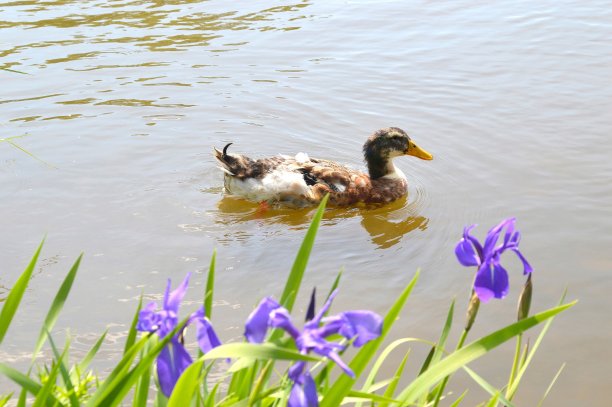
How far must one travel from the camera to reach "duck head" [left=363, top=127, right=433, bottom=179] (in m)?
7.37

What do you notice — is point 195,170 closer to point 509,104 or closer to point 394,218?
point 394,218

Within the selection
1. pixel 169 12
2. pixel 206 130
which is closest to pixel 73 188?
pixel 206 130

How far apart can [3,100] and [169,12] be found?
344cm

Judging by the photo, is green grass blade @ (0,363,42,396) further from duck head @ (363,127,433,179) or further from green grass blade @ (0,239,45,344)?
duck head @ (363,127,433,179)

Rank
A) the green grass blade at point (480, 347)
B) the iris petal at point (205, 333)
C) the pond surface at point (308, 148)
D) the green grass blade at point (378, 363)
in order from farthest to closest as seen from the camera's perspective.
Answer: the pond surface at point (308, 148) → the green grass blade at point (378, 363) → the green grass blade at point (480, 347) → the iris petal at point (205, 333)

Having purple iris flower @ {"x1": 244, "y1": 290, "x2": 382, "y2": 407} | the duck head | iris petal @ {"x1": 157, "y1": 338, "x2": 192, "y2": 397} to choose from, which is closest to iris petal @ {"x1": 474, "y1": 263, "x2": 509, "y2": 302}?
purple iris flower @ {"x1": 244, "y1": 290, "x2": 382, "y2": 407}

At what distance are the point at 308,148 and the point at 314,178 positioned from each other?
92cm

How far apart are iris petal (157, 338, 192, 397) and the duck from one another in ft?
17.1

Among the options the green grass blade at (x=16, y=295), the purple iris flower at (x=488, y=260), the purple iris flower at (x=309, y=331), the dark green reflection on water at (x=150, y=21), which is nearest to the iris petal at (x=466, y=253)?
the purple iris flower at (x=488, y=260)

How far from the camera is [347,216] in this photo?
276 inches

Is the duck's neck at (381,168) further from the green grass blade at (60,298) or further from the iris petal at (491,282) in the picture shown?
the iris petal at (491,282)

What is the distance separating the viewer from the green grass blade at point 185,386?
1.69 metres

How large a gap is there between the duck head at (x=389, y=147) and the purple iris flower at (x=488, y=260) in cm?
545

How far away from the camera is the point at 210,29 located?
→ 35.4ft
